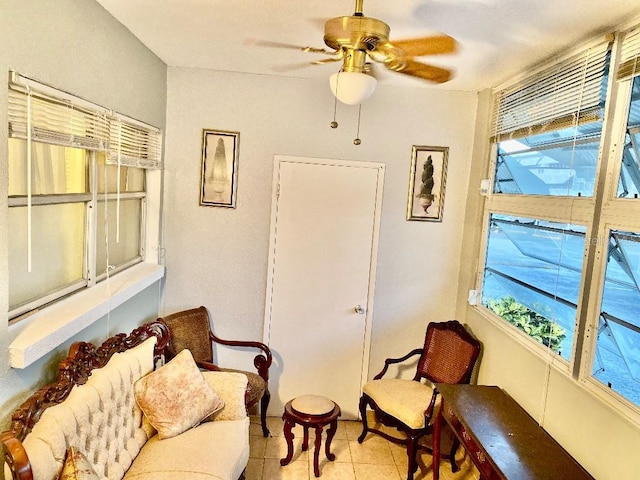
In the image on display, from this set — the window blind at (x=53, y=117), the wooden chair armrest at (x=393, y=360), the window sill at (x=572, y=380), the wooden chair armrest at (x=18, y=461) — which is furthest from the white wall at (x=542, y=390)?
the window blind at (x=53, y=117)

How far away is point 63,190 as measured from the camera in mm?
2227

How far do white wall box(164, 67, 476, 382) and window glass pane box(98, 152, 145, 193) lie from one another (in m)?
0.29

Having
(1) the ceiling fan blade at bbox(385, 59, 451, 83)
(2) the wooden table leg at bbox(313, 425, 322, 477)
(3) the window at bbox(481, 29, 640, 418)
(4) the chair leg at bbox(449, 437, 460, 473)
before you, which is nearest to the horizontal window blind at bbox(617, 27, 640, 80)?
(3) the window at bbox(481, 29, 640, 418)

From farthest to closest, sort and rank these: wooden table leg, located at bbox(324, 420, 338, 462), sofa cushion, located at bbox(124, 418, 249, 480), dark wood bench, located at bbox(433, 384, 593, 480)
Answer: wooden table leg, located at bbox(324, 420, 338, 462) → sofa cushion, located at bbox(124, 418, 249, 480) → dark wood bench, located at bbox(433, 384, 593, 480)

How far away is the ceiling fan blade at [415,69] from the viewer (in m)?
2.02

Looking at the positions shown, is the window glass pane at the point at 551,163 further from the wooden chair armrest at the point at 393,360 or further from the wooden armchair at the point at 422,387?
the wooden chair armrest at the point at 393,360

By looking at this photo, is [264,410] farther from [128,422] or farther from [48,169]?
[48,169]

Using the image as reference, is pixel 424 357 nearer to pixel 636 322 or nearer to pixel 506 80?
pixel 636 322

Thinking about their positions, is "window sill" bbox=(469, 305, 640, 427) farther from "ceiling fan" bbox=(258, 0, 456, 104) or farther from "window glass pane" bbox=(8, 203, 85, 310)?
"window glass pane" bbox=(8, 203, 85, 310)

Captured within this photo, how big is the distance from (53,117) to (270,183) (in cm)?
175

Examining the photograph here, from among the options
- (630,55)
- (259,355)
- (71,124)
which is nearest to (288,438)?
(259,355)

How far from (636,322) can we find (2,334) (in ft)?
8.07

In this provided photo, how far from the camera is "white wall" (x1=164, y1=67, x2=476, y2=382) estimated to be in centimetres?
348

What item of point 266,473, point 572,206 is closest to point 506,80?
point 572,206
